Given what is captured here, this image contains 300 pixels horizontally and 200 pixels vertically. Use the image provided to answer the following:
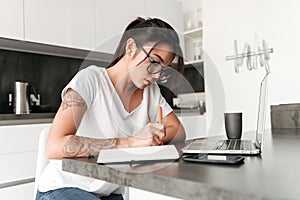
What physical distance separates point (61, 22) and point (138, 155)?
82.2 inches

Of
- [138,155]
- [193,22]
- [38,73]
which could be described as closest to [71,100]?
[138,155]

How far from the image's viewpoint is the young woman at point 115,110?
90 cm

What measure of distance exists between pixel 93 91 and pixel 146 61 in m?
0.22

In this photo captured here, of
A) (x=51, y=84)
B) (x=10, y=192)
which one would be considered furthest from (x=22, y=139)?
(x=51, y=84)

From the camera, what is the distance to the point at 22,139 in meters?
2.07

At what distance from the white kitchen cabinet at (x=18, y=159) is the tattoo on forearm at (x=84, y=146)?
131 cm

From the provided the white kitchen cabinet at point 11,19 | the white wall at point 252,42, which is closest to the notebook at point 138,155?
the white wall at point 252,42

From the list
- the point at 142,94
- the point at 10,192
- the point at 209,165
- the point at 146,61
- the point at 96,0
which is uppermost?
the point at 96,0

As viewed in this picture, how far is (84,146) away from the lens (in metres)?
0.87

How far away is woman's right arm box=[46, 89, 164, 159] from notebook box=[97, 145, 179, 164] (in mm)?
63

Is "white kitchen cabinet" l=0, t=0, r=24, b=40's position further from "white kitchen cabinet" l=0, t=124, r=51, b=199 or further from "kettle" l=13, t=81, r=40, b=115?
"white kitchen cabinet" l=0, t=124, r=51, b=199

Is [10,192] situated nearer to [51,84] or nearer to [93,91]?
[51,84]

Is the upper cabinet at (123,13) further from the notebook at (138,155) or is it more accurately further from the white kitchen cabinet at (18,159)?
the notebook at (138,155)

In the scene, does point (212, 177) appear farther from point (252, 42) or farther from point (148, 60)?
point (252, 42)
